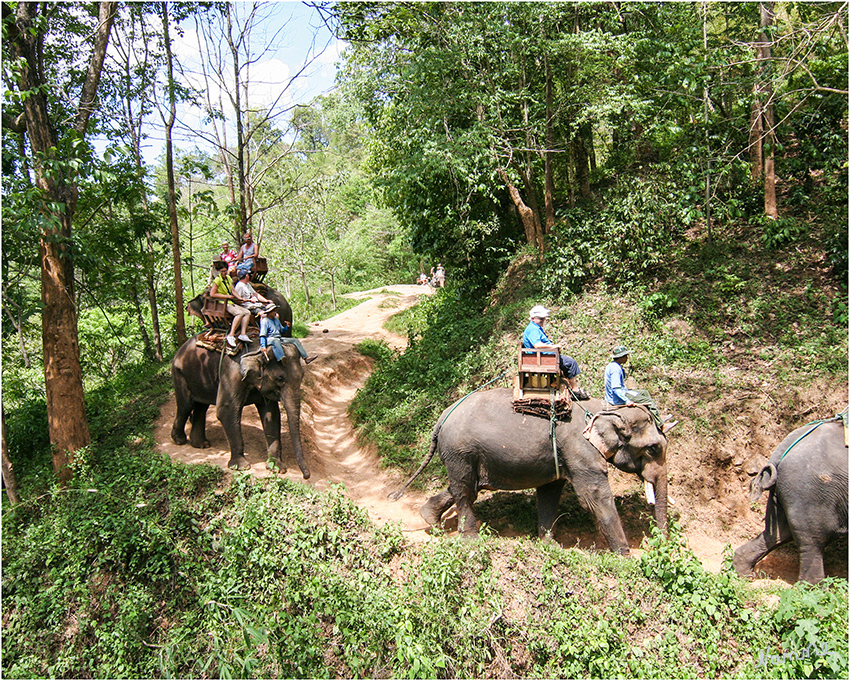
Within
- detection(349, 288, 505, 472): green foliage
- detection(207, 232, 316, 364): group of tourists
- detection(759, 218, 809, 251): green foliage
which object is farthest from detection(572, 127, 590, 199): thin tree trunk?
detection(207, 232, 316, 364): group of tourists

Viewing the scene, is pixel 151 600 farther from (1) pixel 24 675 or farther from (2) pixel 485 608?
(2) pixel 485 608

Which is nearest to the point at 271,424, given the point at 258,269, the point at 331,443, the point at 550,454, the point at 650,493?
the point at 331,443

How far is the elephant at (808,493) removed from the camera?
564cm

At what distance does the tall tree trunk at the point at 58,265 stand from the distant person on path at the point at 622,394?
733cm

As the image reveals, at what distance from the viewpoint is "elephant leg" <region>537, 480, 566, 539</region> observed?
709cm

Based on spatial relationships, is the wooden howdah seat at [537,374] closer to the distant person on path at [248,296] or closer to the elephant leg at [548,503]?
the elephant leg at [548,503]

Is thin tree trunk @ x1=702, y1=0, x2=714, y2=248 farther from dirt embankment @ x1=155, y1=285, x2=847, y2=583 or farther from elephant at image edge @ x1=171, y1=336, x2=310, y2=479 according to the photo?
elephant at image edge @ x1=171, y1=336, x2=310, y2=479

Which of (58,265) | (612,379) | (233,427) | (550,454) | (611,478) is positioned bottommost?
(611,478)

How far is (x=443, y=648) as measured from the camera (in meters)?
5.31

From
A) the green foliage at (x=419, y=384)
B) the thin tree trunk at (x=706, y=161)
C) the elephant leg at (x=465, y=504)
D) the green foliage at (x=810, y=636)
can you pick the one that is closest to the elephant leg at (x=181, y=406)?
the green foliage at (x=419, y=384)

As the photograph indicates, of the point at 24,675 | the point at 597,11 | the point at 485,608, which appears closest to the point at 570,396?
the point at 485,608

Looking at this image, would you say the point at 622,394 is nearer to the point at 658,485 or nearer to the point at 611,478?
the point at 658,485

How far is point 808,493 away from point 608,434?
196 centimetres

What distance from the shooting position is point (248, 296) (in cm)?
909
